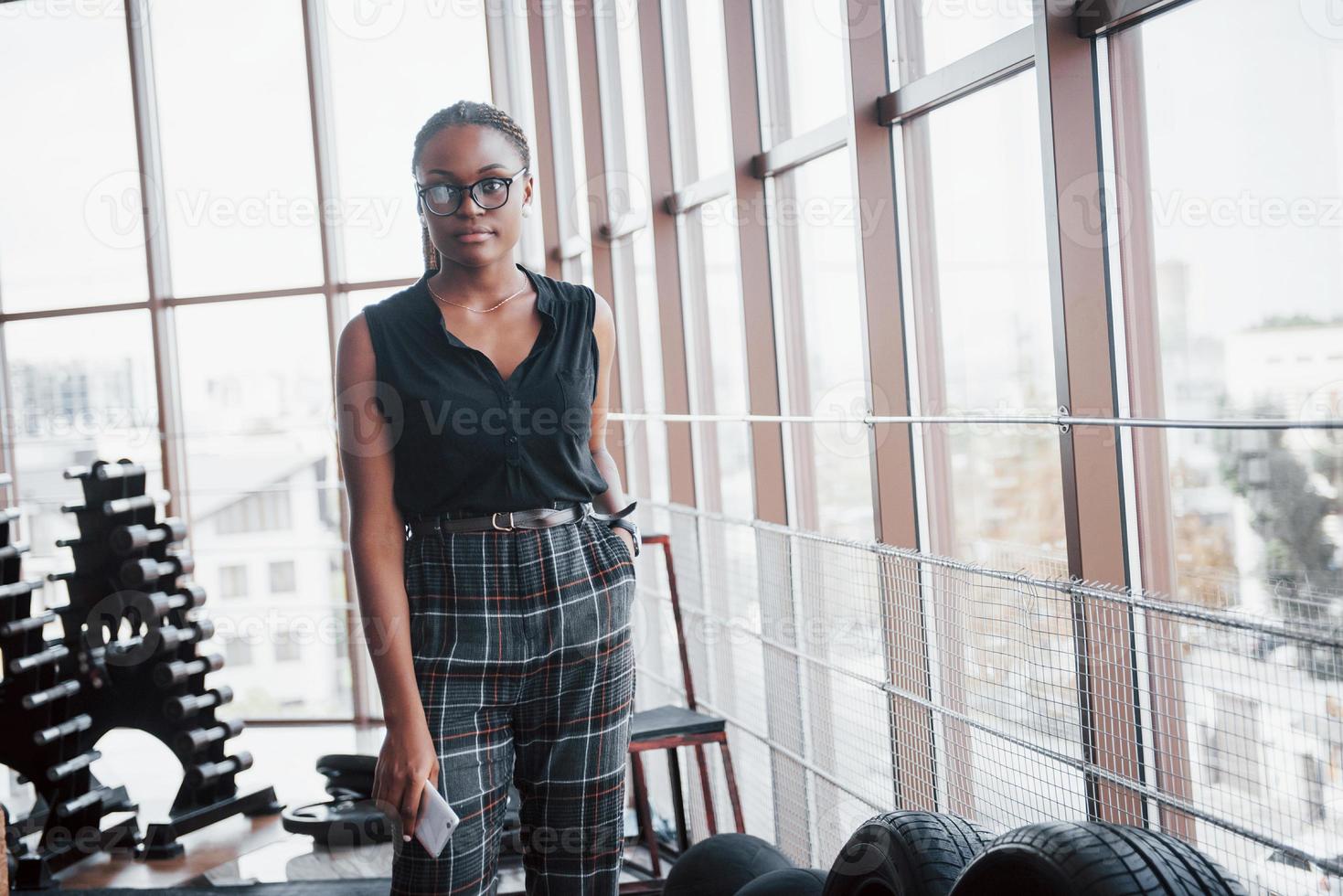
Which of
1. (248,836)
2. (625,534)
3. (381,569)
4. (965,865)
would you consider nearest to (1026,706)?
(965,865)

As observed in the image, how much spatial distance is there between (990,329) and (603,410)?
874 millimetres

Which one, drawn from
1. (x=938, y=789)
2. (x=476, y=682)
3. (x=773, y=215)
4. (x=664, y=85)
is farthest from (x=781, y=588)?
(x=664, y=85)

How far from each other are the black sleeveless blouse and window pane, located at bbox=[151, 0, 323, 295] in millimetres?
4551

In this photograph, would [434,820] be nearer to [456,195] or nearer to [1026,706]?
[456,195]

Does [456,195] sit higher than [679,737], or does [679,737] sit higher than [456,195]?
[456,195]

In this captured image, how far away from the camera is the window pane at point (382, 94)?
5.70 meters

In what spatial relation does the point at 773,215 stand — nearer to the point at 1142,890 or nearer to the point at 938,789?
the point at 938,789

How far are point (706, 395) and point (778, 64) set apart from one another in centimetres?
112

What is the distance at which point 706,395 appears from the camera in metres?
3.79

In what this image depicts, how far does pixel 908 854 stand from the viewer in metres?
1.57

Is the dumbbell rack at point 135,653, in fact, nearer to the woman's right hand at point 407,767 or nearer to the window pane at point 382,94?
the window pane at point 382,94

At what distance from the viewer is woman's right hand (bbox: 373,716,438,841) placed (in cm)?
135

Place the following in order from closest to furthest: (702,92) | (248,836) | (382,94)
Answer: (702,92), (248,836), (382,94)

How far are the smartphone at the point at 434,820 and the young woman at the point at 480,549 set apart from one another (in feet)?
0.05
